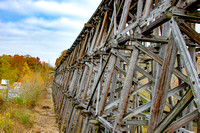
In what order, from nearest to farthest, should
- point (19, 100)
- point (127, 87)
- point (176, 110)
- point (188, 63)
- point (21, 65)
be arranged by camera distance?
point (188, 63)
point (176, 110)
point (127, 87)
point (19, 100)
point (21, 65)

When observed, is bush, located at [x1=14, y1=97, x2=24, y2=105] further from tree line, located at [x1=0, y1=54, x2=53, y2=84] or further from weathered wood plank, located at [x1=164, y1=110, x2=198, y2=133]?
weathered wood plank, located at [x1=164, y1=110, x2=198, y2=133]

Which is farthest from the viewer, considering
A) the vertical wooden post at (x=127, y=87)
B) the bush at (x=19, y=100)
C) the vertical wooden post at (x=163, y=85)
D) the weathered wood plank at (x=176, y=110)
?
the bush at (x=19, y=100)

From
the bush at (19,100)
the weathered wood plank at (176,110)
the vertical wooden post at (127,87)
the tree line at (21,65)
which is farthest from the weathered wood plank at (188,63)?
the tree line at (21,65)

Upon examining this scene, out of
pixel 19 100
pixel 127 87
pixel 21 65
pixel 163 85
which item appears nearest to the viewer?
pixel 163 85

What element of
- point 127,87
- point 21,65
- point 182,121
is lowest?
point 182,121

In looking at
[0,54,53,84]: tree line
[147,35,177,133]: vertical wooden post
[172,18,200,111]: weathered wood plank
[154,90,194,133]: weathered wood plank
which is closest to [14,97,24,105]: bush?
[0,54,53,84]: tree line

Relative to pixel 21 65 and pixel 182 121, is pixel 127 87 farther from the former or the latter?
pixel 21 65

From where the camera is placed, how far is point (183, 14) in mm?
1843

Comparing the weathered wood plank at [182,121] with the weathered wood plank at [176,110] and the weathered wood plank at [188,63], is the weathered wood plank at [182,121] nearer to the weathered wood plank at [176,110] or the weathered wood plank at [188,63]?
the weathered wood plank at [176,110]

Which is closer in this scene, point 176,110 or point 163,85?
point 176,110

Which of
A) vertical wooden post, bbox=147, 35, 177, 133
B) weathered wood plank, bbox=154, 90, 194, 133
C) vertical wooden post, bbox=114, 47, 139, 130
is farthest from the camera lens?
vertical wooden post, bbox=114, 47, 139, 130

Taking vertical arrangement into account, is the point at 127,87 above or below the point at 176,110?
above

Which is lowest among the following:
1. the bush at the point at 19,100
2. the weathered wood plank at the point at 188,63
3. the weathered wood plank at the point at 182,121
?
the bush at the point at 19,100

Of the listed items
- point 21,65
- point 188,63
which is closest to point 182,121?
point 188,63
